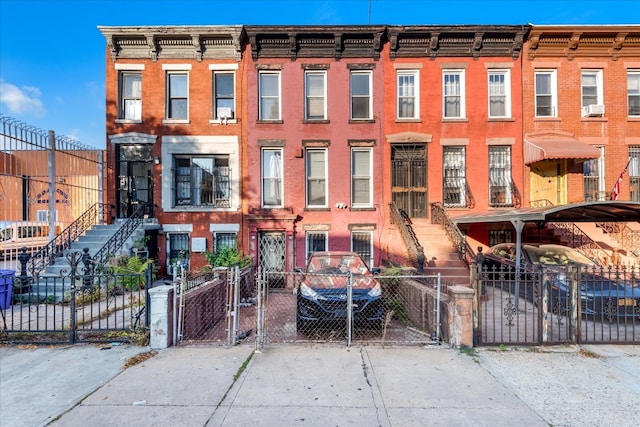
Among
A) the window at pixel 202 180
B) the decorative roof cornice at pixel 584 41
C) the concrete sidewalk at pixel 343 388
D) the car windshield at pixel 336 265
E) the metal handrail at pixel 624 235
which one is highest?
the decorative roof cornice at pixel 584 41

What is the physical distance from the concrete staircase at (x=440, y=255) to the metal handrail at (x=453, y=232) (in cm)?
18

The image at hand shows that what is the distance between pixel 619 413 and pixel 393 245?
910cm

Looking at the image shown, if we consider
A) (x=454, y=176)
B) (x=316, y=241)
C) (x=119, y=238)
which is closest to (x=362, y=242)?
(x=316, y=241)

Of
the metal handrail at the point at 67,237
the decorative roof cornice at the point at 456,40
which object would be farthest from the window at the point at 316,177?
the metal handrail at the point at 67,237

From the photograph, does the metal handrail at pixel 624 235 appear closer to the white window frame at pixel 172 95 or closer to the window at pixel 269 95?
the window at pixel 269 95

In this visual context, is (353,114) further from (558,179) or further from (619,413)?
(619,413)

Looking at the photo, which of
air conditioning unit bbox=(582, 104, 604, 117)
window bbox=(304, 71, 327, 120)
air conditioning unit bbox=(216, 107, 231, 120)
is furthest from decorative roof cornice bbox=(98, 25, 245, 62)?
air conditioning unit bbox=(582, 104, 604, 117)

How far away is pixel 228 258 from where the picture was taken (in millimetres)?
11930

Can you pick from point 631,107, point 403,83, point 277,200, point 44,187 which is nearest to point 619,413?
point 277,200

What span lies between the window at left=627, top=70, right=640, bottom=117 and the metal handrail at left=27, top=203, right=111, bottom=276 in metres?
23.5

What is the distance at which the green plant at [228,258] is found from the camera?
11.7 meters

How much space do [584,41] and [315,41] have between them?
1174cm

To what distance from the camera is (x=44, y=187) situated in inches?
537

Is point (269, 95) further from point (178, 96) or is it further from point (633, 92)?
point (633, 92)
